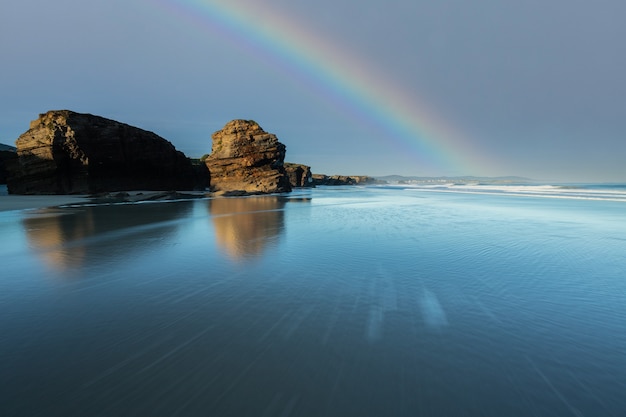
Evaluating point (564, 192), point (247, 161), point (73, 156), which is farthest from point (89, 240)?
point (564, 192)

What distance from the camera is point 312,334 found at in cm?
396

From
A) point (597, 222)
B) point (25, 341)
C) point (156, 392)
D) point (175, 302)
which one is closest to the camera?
point (156, 392)

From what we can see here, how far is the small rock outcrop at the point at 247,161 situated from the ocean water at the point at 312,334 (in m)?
45.0

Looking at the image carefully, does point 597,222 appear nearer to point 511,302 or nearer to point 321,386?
point 511,302

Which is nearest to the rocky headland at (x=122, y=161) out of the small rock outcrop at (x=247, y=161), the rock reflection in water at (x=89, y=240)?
the small rock outcrop at (x=247, y=161)

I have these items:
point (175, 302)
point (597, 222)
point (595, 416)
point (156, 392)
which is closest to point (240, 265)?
point (175, 302)

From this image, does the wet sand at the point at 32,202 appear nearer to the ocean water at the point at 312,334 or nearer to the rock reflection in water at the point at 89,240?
the rock reflection in water at the point at 89,240

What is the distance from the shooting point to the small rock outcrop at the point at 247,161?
5328 centimetres

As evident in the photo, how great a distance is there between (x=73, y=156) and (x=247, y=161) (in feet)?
79.4

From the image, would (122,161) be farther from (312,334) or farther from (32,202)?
(312,334)

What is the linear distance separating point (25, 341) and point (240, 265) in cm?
415

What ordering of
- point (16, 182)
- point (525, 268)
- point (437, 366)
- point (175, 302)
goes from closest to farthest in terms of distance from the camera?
1. point (437, 366)
2. point (175, 302)
3. point (525, 268)
4. point (16, 182)

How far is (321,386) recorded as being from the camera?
9.48 feet

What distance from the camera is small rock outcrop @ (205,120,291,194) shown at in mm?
53281
